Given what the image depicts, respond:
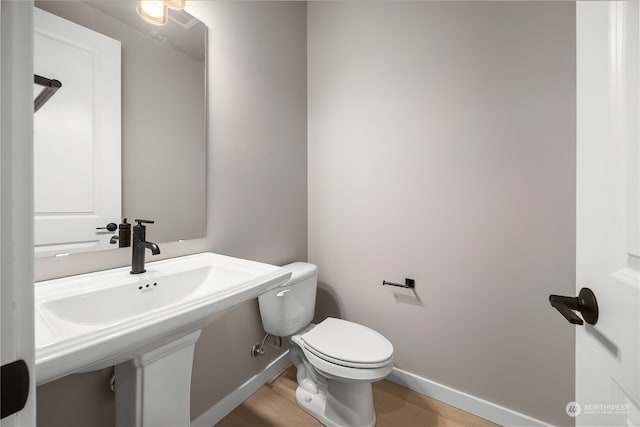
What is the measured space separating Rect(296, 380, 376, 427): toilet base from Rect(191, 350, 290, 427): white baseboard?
1.29ft

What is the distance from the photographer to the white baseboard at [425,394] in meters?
1.35

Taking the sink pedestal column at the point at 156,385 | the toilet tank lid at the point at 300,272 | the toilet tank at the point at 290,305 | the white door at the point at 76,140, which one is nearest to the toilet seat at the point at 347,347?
the toilet tank at the point at 290,305

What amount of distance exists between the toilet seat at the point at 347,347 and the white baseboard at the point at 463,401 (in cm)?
51

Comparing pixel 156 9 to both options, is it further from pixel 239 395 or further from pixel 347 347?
pixel 239 395

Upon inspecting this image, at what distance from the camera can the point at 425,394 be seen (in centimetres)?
161

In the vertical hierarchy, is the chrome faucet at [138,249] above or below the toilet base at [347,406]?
above

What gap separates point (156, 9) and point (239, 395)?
190 centimetres

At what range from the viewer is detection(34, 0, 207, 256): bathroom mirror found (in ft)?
2.89

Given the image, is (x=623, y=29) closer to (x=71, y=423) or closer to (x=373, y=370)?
(x=373, y=370)

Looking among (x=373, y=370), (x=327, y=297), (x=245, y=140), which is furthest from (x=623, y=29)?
(x=327, y=297)

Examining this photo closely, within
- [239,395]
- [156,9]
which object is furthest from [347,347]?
[156,9]

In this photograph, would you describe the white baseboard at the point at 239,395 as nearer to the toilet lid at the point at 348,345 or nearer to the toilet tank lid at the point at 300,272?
the toilet lid at the point at 348,345

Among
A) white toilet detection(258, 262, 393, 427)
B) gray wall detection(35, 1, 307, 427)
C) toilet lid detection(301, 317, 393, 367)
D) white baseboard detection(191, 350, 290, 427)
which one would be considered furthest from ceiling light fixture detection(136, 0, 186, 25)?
white baseboard detection(191, 350, 290, 427)

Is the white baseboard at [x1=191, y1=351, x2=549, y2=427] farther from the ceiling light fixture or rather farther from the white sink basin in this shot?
the ceiling light fixture
